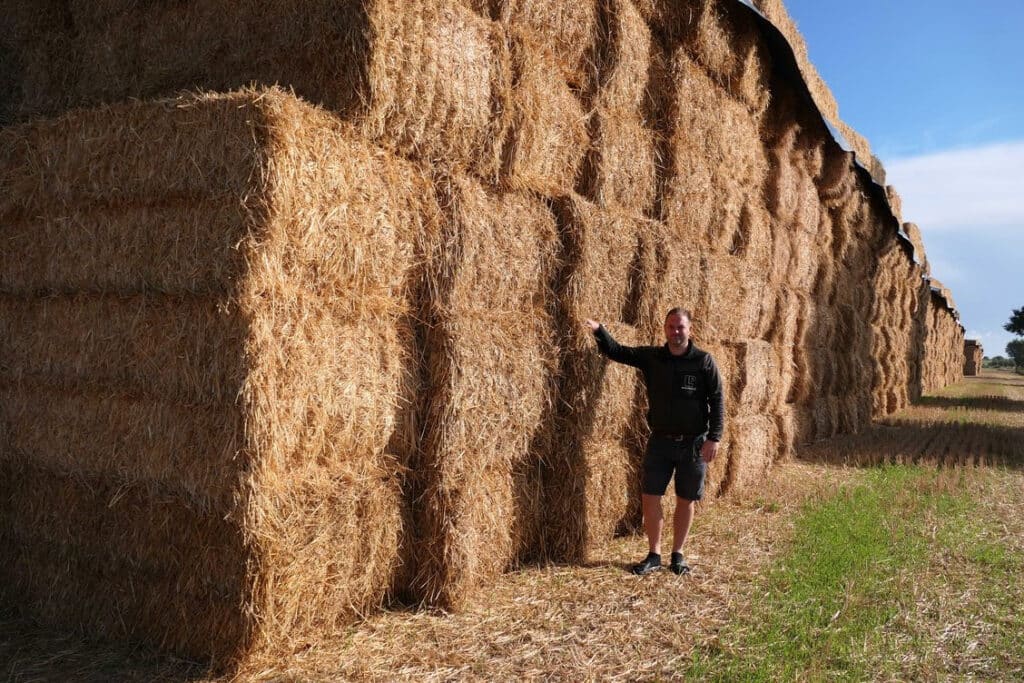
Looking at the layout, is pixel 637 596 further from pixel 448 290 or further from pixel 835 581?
pixel 448 290

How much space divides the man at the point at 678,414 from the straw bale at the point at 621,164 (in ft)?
4.29

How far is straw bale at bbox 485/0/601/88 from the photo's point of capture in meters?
6.03

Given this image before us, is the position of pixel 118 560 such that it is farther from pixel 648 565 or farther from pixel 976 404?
pixel 976 404

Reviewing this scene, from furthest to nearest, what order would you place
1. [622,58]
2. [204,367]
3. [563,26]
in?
1. [622,58]
2. [563,26]
3. [204,367]

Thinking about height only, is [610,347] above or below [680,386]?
above

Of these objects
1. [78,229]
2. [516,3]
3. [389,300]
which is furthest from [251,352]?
[516,3]

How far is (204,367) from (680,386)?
12.5ft

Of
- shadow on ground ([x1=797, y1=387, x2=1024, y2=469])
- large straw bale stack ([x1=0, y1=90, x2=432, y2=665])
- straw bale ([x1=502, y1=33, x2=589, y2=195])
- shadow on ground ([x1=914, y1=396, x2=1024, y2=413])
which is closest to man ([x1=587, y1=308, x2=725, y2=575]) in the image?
straw bale ([x1=502, y1=33, x2=589, y2=195])

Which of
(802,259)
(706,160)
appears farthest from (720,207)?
(802,259)

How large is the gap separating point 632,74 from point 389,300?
3907mm

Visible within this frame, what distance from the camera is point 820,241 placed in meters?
13.6

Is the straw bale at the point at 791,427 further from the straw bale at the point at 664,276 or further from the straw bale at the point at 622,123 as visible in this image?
the straw bale at the point at 622,123

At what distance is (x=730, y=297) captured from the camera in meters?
9.20

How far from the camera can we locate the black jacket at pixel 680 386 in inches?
253
